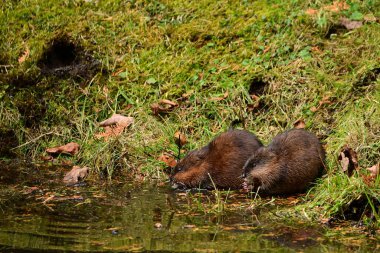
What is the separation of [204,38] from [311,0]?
1.54 m

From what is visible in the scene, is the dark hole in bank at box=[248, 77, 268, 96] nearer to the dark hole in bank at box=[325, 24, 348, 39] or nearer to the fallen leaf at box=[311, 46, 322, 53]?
the fallen leaf at box=[311, 46, 322, 53]

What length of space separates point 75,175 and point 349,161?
283cm

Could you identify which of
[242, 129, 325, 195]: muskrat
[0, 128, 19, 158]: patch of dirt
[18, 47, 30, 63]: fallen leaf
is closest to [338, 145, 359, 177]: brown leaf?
[242, 129, 325, 195]: muskrat

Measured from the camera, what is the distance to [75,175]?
708 cm

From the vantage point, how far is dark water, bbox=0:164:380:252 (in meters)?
4.60

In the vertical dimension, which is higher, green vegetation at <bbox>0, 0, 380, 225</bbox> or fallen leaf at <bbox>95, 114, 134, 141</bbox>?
green vegetation at <bbox>0, 0, 380, 225</bbox>

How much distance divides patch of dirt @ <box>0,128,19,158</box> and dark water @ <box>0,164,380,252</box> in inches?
38.6

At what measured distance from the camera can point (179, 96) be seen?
8305 mm

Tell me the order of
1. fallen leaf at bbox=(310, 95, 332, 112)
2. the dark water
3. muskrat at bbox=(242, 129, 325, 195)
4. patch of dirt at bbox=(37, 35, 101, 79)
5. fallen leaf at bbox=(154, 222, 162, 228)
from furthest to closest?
patch of dirt at bbox=(37, 35, 101, 79)
fallen leaf at bbox=(310, 95, 332, 112)
muskrat at bbox=(242, 129, 325, 195)
fallen leaf at bbox=(154, 222, 162, 228)
the dark water

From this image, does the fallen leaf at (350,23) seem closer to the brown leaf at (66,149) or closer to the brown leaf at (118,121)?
the brown leaf at (118,121)

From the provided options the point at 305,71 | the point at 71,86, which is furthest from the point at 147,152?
the point at 305,71

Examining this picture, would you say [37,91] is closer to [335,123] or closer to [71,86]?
[71,86]

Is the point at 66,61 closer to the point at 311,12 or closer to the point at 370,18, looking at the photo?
the point at 311,12

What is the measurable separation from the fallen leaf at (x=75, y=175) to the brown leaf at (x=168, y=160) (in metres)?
→ 0.82
